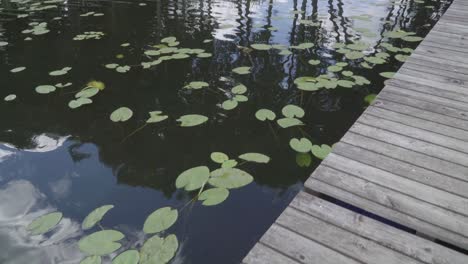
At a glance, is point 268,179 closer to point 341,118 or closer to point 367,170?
point 367,170

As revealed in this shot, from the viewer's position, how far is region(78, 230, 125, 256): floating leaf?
4.95 ft

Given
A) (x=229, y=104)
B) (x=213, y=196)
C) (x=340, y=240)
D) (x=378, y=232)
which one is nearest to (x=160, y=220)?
(x=213, y=196)

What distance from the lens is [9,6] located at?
17.4 ft

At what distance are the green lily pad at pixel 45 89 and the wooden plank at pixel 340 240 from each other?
2.39 m

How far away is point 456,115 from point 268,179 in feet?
3.58

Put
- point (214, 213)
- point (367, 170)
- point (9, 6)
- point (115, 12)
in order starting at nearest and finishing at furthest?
point (367, 170)
point (214, 213)
point (115, 12)
point (9, 6)

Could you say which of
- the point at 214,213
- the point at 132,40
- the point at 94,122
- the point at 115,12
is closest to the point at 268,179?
the point at 214,213

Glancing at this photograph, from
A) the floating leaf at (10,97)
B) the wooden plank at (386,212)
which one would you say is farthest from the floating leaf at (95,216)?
the floating leaf at (10,97)

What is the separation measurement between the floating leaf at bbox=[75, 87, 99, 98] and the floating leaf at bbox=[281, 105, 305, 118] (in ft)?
5.00

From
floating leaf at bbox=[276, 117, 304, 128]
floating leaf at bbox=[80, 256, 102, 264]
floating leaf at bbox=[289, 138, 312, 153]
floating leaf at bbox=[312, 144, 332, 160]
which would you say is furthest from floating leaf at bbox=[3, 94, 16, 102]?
floating leaf at bbox=[312, 144, 332, 160]

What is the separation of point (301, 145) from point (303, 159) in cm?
9

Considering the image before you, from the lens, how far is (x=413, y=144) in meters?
1.66

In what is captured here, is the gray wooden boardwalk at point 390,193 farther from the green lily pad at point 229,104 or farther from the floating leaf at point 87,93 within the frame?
the floating leaf at point 87,93

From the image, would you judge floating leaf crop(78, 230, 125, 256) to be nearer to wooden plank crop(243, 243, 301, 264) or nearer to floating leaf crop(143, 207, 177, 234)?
floating leaf crop(143, 207, 177, 234)
